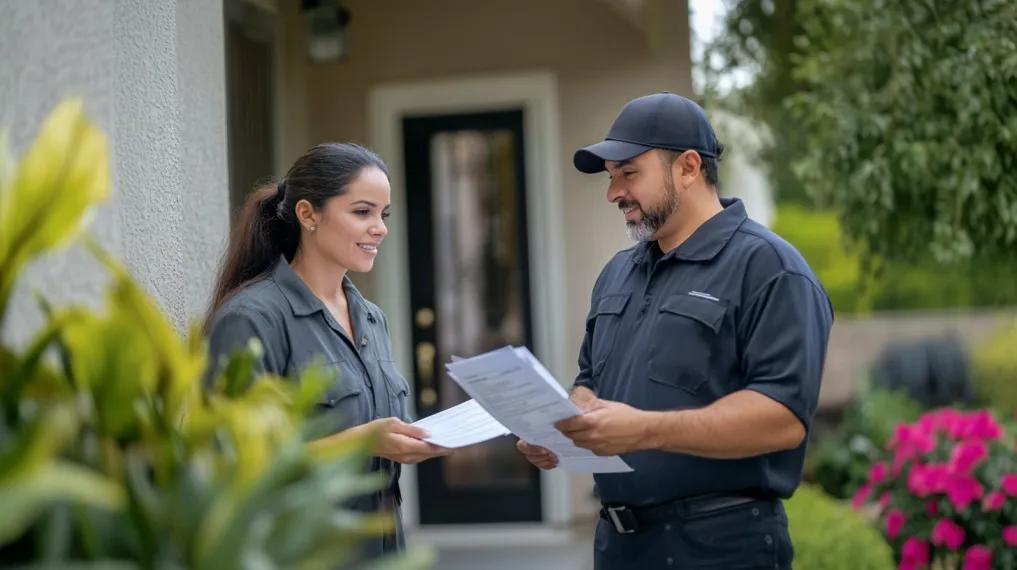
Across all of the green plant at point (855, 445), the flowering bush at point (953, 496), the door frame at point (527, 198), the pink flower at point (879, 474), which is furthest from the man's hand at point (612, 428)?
the green plant at point (855, 445)

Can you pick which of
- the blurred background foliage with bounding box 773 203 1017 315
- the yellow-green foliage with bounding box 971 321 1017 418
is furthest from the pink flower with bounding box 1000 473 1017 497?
the blurred background foliage with bounding box 773 203 1017 315

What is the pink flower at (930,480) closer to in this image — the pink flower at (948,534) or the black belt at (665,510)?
the pink flower at (948,534)

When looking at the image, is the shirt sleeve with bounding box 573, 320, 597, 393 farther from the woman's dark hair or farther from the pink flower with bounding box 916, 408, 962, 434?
the pink flower with bounding box 916, 408, 962, 434

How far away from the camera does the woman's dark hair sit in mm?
2811

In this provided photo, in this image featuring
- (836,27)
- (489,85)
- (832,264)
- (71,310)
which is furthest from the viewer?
(832,264)

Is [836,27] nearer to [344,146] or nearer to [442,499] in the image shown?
[344,146]

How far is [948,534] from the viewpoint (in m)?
4.79

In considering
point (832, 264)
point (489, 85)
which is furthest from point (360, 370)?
point (832, 264)

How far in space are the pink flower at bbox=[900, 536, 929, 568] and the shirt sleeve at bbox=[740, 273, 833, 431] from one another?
2564 mm

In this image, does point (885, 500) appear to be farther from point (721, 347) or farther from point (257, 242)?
point (257, 242)

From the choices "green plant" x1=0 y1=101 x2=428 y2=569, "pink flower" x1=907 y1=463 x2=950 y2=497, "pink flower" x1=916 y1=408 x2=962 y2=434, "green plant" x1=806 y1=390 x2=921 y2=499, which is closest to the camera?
"green plant" x1=0 y1=101 x2=428 y2=569

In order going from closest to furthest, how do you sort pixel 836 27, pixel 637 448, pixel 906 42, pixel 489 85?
pixel 637 448 < pixel 906 42 < pixel 836 27 < pixel 489 85

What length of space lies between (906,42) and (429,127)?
305 cm

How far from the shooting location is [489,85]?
6992 millimetres
